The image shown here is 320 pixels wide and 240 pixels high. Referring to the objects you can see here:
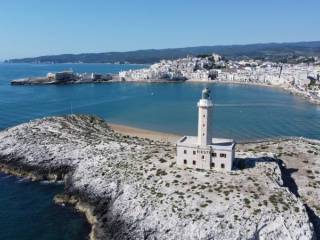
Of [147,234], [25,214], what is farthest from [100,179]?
[147,234]

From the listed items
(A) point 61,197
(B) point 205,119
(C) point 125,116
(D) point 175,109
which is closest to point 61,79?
(D) point 175,109

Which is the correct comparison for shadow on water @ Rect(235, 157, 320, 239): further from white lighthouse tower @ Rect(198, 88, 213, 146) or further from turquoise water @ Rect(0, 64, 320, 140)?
turquoise water @ Rect(0, 64, 320, 140)

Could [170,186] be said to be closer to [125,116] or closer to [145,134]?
[145,134]

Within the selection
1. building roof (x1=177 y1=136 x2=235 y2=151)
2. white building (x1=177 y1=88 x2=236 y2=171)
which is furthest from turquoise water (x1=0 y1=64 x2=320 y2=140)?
white building (x1=177 y1=88 x2=236 y2=171)

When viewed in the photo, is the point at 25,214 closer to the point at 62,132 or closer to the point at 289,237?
the point at 62,132

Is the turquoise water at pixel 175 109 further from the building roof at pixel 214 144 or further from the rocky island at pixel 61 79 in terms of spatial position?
the building roof at pixel 214 144
